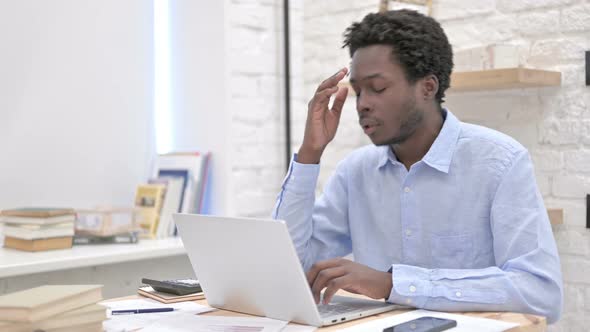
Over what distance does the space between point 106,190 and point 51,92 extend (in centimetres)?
39

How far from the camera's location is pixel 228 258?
1316 mm

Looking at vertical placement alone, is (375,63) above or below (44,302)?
above

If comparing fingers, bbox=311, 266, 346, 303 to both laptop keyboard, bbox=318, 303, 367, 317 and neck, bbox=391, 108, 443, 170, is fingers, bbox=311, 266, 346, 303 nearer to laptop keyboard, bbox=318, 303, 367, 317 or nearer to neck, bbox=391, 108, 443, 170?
laptop keyboard, bbox=318, 303, 367, 317

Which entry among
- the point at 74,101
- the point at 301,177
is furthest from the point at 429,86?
the point at 74,101

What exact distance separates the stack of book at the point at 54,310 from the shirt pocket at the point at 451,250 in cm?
72

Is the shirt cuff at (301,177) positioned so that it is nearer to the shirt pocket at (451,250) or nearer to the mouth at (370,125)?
the mouth at (370,125)

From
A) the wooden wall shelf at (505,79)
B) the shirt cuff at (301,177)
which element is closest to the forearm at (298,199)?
the shirt cuff at (301,177)

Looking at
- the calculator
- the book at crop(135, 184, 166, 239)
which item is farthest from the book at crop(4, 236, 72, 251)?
the calculator

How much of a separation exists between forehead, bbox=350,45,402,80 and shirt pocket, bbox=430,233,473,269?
1.20 feet

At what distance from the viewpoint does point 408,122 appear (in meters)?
1.66

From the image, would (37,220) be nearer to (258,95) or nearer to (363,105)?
(258,95)

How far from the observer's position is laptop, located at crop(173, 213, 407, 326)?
1.20 m

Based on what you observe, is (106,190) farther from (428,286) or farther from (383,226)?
(428,286)

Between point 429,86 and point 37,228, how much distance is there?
1.24m
